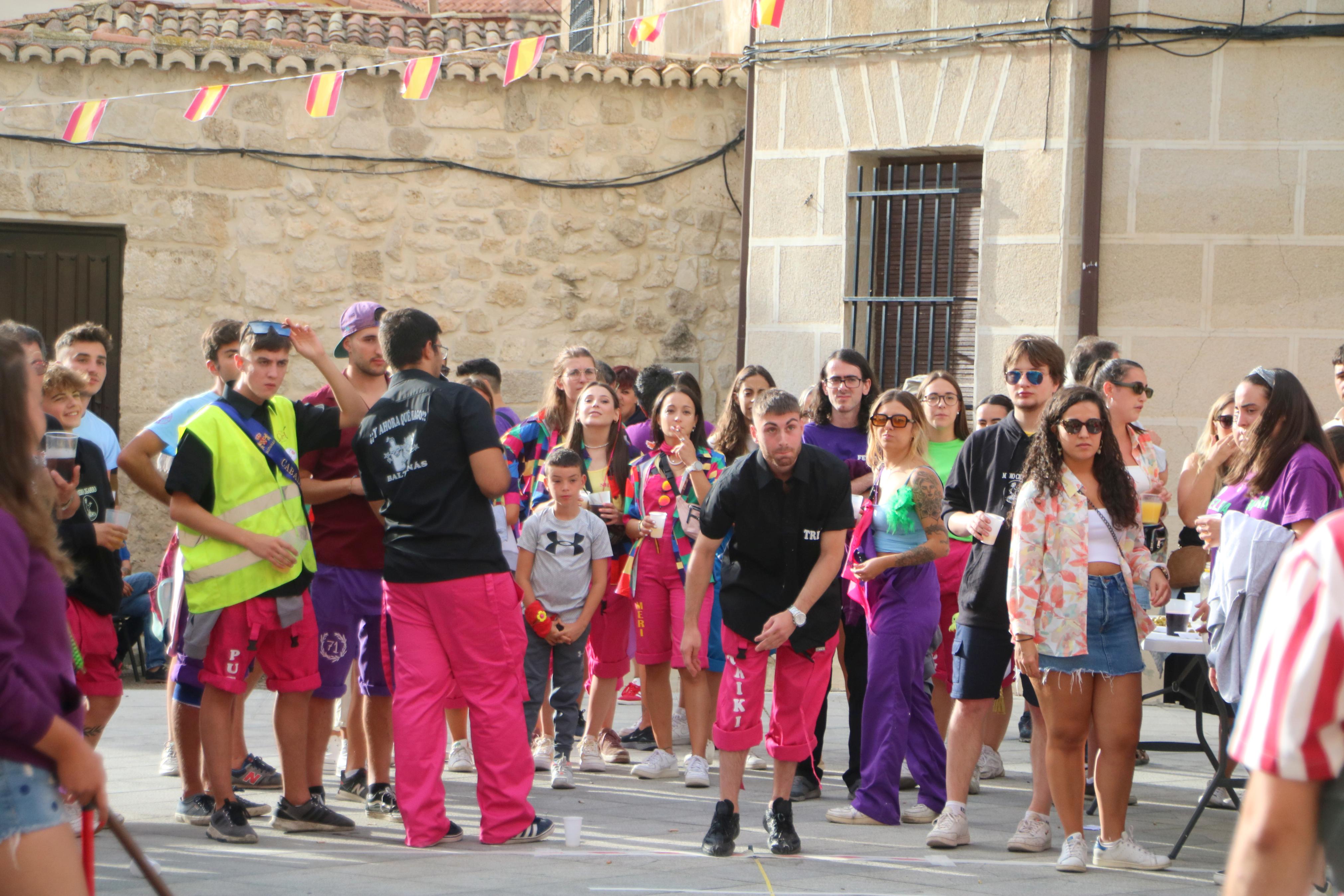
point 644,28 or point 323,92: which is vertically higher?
point 644,28

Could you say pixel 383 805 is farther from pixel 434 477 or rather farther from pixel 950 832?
pixel 950 832

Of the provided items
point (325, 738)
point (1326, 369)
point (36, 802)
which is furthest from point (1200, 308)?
point (36, 802)

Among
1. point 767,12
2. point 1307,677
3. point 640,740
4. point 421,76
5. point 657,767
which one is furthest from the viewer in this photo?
point 421,76

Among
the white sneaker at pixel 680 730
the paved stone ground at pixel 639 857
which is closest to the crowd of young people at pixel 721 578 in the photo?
the paved stone ground at pixel 639 857

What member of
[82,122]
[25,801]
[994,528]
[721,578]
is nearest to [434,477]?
[721,578]

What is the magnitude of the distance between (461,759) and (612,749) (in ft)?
2.51

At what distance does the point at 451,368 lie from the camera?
36.1 feet

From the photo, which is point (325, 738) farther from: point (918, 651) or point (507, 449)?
point (918, 651)

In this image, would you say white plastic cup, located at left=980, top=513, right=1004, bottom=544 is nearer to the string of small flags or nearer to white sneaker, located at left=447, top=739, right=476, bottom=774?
white sneaker, located at left=447, top=739, right=476, bottom=774

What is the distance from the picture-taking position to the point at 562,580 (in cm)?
666

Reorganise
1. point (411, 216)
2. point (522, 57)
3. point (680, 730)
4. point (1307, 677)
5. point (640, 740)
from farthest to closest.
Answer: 1. point (411, 216)
2. point (522, 57)
3. point (680, 730)
4. point (640, 740)
5. point (1307, 677)

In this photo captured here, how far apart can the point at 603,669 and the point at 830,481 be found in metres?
2.11

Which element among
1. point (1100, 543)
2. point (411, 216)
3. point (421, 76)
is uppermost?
point (421, 76)

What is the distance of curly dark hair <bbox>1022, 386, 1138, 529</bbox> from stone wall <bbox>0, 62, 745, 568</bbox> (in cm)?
605
